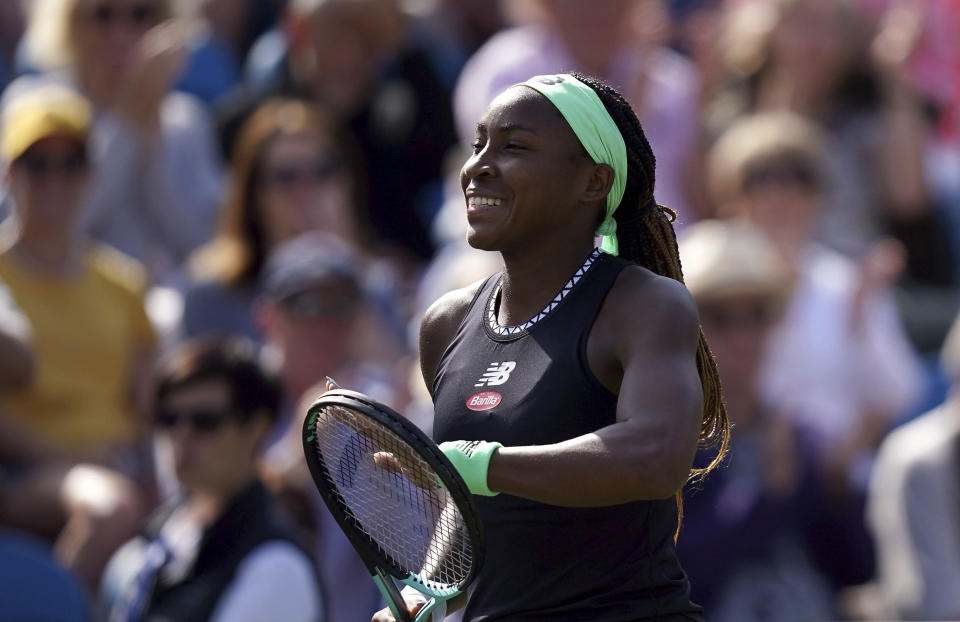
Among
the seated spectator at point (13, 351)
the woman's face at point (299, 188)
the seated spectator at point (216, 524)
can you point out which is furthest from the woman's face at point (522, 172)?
the woman's face at point (299, 188)

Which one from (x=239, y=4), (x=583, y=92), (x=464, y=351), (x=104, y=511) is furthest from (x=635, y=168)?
(x=239, y=4)

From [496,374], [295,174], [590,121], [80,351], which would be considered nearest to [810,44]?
[295,174]

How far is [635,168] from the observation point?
2.65m

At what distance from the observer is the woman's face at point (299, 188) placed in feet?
22.1

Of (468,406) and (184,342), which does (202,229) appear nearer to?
(184,342)

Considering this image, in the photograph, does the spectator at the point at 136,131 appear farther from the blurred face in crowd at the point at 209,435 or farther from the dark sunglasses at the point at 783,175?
the dark sunglasses at the point at 783,175

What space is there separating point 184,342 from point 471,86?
1671 mm

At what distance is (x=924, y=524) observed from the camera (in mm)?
5934

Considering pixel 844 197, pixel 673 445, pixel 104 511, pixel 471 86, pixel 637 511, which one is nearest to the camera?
pixel 673 445

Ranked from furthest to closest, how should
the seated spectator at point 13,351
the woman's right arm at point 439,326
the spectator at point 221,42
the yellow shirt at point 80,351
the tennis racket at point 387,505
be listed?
the spectator at point 221,42 < the yellow shirt at point 80,351 < the seated spectator at point 13,351 < the woman's right arm at point 439,326 < the tennis racket at point 387,505

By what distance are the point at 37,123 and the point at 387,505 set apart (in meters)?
4.10

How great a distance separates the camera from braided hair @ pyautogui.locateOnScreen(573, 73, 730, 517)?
264cm

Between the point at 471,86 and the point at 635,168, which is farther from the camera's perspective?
the point at 471,86

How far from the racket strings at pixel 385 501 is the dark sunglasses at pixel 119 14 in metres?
4.94
